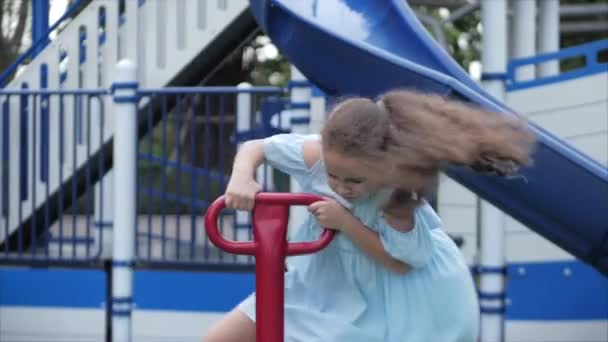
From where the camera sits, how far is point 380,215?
10.1ft

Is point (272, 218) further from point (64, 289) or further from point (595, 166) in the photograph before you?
point (64, 289)

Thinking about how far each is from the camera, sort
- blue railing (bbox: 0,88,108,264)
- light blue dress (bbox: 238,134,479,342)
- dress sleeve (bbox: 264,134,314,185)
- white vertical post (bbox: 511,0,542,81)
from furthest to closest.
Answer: white vertical post (bbox: 511,0,542,81) → blue railing (bbox: 0,88,108,264) → dress sleeve (bbox: 264,134,314,185) → light blue dress (bbox: 238,134,479,342)

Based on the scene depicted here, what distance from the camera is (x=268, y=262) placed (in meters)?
3.02

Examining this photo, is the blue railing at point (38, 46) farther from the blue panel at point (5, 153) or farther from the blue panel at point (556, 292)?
the blue panel at point (556, 292)

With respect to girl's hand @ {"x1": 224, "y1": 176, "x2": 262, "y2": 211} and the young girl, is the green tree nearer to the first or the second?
the young girl

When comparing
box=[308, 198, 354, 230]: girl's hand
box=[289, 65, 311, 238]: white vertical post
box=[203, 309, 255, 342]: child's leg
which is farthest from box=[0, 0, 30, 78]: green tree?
box=[308, 198, 354, 230]: girl's hand

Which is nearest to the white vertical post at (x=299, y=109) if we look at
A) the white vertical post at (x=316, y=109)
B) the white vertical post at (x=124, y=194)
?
the white vertical post at (x=316, y=109)

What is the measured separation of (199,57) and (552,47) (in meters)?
2.15

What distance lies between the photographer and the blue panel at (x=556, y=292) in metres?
5.74

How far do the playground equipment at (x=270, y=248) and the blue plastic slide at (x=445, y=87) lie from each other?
1.15 m

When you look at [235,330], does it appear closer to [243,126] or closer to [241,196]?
[241,196]

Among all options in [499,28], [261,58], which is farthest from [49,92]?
[261,58]

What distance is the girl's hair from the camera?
2.88m

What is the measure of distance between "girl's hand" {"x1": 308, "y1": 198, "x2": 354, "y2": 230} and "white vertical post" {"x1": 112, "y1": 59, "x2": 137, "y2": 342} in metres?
2.90
